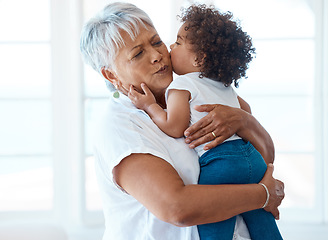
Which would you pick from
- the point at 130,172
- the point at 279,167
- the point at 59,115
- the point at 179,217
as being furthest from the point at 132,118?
the point at 279,167

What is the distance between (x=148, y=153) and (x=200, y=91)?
1.13 feet

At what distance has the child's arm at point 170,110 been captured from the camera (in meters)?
1.39

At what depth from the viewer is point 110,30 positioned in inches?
58.2

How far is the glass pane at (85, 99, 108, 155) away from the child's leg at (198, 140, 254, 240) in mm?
1770

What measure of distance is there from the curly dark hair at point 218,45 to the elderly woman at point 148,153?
0.13m

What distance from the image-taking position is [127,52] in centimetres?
150

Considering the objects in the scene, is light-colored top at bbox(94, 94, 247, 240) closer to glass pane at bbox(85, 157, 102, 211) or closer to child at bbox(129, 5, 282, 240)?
child at bbox(129, 5, 282, 240)

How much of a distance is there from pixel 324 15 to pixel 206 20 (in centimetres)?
185

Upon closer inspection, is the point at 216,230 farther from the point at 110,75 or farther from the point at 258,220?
the point at 110,75

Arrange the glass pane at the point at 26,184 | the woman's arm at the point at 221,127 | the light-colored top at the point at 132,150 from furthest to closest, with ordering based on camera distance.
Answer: the glass pane at the point at 26,184 < the woman's arm at the point at 221,127 < the light-colored top at the point at 132,150

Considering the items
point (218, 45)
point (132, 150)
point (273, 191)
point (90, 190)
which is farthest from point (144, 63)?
point (90, 190)

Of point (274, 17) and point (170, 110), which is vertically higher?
point (274, 17)

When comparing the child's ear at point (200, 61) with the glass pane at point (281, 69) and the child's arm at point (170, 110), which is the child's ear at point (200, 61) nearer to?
the child's arm at point (170, 110)

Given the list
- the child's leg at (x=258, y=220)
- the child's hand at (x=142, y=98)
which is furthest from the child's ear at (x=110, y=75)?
the child's leg at (x=258, y=220)
